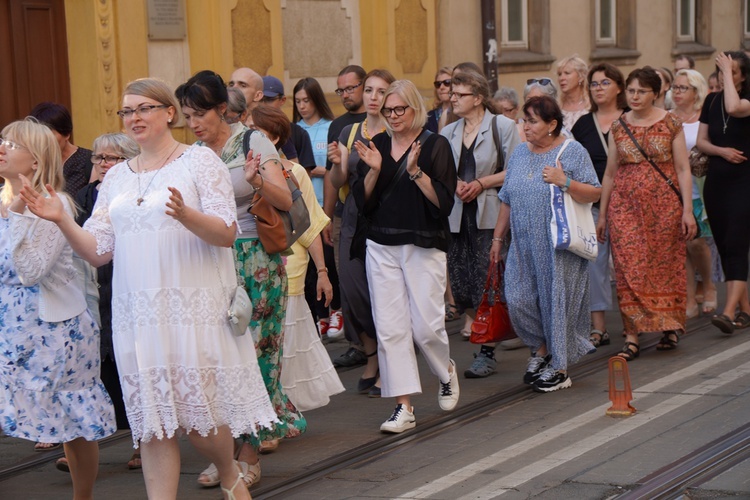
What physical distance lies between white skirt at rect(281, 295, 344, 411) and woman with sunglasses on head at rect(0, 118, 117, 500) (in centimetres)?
150

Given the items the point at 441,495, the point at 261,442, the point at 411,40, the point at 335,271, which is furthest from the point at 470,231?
the point at 411,40

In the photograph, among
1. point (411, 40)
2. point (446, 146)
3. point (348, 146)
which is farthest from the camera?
point (411, 40)

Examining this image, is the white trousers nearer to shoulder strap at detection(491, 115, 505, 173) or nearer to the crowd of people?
the crowd of people

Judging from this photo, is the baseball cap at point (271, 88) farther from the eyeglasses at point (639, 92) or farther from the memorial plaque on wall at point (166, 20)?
the memorial plaque on wall at point (166, 20)

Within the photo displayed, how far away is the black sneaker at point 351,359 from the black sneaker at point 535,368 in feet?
4.94

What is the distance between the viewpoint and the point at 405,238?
7691 mm

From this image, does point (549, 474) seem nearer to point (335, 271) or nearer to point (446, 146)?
point (446, 146)

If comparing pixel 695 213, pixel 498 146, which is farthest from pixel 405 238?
pixel 695 213

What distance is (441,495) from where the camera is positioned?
6.28m

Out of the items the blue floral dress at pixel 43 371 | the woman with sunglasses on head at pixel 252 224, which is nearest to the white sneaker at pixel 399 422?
the woman with sunglasses on head at pixel 252 224

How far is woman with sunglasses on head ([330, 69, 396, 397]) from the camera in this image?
8.81 m

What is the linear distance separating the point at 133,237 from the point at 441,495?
1.93 m

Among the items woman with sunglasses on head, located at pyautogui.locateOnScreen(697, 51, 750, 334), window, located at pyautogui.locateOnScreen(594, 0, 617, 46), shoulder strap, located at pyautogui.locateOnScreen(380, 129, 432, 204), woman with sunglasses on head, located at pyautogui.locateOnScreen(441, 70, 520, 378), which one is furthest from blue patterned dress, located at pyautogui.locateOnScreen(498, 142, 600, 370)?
window, located at pyautogui.locateOnScreen(594, 0, 617, 46)

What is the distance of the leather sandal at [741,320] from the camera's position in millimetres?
10398
